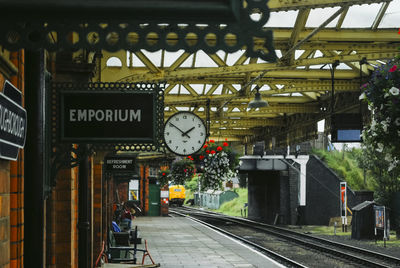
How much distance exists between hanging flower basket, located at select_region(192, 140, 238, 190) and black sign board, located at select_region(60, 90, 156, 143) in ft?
48.5

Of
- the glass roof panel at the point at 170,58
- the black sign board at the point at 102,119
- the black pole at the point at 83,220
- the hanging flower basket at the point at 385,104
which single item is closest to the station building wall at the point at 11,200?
the black sign board at the point at 102,119

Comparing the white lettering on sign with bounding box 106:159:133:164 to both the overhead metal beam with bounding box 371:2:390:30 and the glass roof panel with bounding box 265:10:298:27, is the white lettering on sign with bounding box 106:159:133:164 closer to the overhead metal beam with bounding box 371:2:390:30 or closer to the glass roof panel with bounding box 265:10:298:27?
the glass roof panel with bounding box 265:10:298:27

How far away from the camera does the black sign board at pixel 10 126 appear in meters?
2.30

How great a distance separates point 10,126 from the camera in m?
2.38

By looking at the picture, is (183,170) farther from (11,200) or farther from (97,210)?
(11,200)

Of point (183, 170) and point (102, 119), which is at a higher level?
point (102, 119)

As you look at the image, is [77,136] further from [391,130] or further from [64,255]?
[391,130]

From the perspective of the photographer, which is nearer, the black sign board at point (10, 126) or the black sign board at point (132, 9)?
the black sign board at point (132, 9)

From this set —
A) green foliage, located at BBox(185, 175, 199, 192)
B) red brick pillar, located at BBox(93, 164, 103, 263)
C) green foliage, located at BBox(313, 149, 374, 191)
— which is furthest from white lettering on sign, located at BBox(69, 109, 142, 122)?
green foliage, located at BBox(185, 175, 199, 192)

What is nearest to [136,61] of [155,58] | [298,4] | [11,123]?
[155,58]

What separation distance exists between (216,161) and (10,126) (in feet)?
54.9

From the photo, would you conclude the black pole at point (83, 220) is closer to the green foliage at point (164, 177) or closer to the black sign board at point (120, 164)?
the black sign board at point (120, 164)

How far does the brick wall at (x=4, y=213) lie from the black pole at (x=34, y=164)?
0.63ft

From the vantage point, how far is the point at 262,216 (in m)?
40.9
